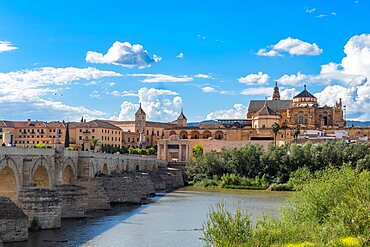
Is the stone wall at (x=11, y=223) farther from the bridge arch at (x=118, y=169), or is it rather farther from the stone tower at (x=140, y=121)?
the stone tower at (x=140, y=121)

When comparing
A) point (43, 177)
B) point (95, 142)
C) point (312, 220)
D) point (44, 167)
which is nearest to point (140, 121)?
point (95, 142)

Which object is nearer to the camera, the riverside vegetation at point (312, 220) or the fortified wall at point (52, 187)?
the riverside vegetation at point (312, 220)

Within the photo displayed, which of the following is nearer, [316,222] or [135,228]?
[316,222]

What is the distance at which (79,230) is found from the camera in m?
32.0

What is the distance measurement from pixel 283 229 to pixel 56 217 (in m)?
15.2

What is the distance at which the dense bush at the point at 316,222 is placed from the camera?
1845 centimetres

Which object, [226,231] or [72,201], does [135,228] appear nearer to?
[72,201]

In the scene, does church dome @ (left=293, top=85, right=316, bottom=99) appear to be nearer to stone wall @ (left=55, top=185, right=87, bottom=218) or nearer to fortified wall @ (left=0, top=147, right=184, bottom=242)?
fortified wall @ (left=0, top=147, right=184, bottom=242)

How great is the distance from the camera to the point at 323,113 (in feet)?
407

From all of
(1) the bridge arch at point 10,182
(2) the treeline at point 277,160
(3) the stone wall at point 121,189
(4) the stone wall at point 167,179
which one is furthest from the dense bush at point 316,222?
(2) the treeline at point 277,160

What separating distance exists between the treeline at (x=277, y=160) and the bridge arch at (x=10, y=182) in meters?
49.4

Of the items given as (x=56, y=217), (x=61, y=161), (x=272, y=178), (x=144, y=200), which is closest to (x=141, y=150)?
(x=272, y=178)

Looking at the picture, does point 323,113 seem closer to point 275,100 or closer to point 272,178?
point 275,100

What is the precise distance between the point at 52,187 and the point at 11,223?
33.5ft
